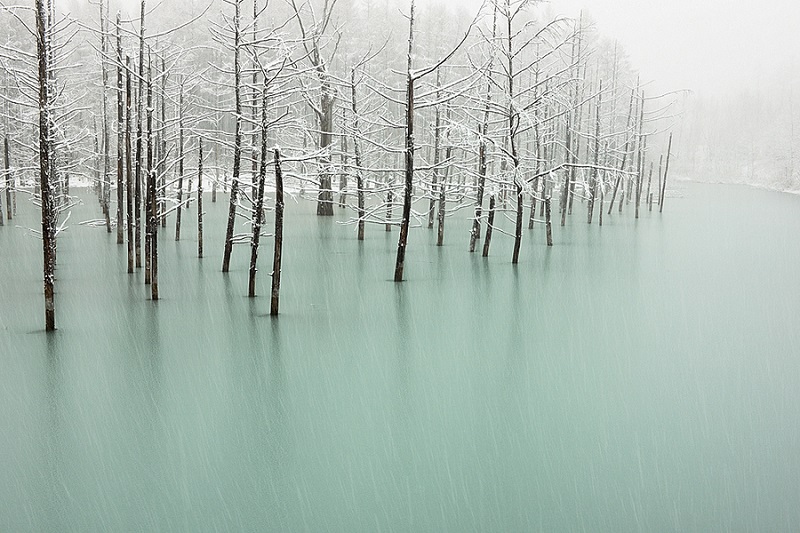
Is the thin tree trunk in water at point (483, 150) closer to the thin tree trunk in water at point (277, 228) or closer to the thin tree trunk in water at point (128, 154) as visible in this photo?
the thin tree trunk in water at point (277, 228)

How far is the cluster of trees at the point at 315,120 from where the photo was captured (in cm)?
1811

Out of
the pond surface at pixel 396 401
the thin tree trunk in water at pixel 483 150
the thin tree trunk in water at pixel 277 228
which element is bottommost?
the pond surface at pixel 396 401

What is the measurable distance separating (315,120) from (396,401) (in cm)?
3480

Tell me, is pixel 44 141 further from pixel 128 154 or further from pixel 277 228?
pixel 128 154

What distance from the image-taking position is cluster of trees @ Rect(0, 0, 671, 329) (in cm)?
1811

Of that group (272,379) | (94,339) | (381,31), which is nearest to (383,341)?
(272,379)

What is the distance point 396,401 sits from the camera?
12.4 metres

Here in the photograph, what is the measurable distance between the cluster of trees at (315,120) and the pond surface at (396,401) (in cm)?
161

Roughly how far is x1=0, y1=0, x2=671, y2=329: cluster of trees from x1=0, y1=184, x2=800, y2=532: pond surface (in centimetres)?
161

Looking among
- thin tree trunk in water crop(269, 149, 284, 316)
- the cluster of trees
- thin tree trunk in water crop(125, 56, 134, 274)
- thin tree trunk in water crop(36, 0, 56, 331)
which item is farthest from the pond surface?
thin tree trunk in water crop(36, 0, 56, 331)

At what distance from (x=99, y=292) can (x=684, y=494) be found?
15140 millimetres

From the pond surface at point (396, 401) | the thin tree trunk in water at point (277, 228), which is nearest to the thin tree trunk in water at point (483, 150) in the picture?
the pond surface at point (396, 401)

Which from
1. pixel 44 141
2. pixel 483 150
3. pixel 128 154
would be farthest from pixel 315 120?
pixel 44 141

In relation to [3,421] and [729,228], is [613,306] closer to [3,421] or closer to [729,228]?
[3,421]
